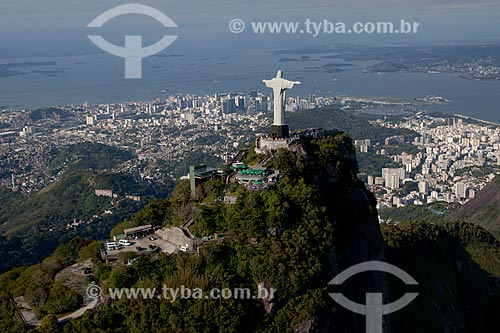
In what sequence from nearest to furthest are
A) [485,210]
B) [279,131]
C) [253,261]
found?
1. [253,261]
2. [279,131]
3. [485,210]

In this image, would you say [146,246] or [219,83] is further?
[219,83]

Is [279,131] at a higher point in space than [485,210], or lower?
higher

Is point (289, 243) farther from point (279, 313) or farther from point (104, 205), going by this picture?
point (104, 205)

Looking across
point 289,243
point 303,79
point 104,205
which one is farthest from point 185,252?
point 303,79

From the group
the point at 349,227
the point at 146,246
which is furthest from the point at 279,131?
the point at 146,246

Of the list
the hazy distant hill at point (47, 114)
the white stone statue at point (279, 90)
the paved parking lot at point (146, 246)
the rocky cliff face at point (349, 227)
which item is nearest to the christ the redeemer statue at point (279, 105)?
the white stone statue at point (279, 90)

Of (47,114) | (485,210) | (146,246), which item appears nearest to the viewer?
(146,246)

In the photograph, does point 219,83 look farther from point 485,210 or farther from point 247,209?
point 247,209

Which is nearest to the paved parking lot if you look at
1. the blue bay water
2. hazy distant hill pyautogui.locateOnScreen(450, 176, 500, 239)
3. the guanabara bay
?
the guanabara bay
